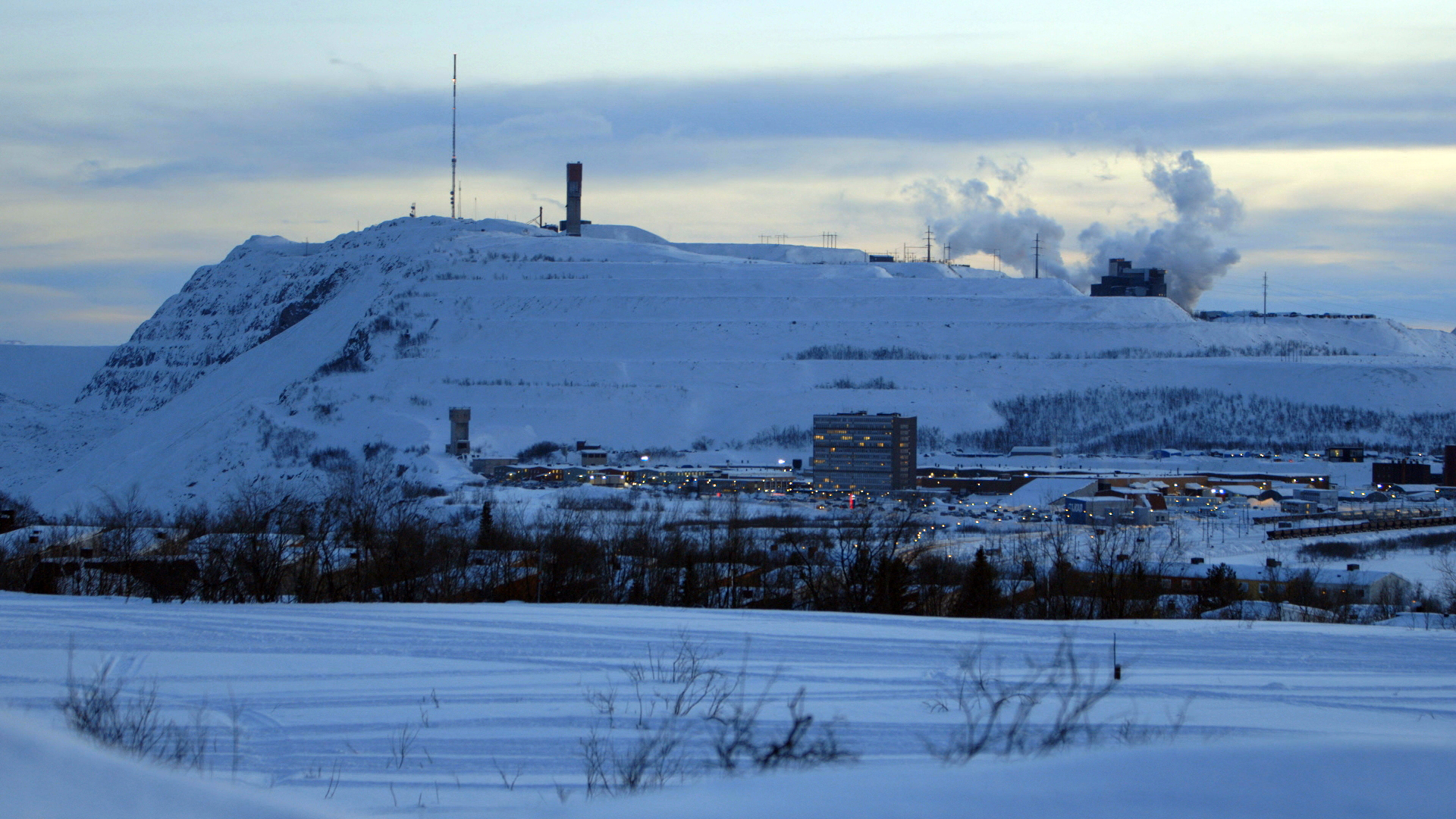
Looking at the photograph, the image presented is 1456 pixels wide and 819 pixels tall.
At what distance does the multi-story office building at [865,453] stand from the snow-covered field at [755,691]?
37792 millimetres

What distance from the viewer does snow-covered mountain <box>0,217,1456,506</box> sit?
60.1 meters

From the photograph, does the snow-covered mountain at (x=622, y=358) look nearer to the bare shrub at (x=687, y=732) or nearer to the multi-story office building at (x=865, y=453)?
the multi-story office building at (x=865, y=453)

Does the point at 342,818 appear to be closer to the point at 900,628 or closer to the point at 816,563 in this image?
the point at 900,628

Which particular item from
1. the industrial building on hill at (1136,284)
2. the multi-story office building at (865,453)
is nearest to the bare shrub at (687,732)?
the multi-story office building at (865,453)

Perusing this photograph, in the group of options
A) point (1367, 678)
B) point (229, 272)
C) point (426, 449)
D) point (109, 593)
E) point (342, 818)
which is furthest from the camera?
point (229, 272)

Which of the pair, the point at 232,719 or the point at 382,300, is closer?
the point at 232,719

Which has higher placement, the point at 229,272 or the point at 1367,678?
the point at 229,272

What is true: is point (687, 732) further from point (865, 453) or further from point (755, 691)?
point (865, 453)

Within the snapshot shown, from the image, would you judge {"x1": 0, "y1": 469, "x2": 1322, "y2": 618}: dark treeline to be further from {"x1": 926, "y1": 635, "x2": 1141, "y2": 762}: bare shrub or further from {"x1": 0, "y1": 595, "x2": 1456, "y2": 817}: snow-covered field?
{"x1": 926, "y1": 635, "x2": 1141, "y2": 762}: bare shrub

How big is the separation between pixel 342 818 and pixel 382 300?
79600 mm

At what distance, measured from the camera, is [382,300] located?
260 feet

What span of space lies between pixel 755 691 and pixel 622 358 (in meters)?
63.8

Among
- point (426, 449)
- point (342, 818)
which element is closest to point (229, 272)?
point (426, 449)

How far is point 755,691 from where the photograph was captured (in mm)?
8781
